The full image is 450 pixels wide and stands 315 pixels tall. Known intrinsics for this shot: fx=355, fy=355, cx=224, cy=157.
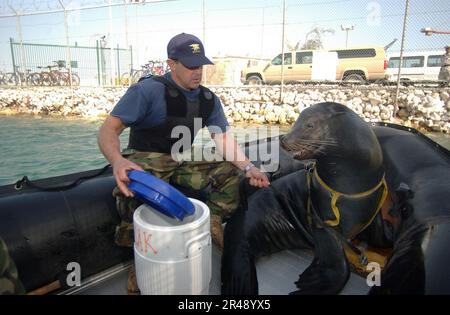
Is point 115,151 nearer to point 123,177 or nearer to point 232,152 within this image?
point 123,177

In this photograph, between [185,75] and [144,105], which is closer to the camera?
[144,105]

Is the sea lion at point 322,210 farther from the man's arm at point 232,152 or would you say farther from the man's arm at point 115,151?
the man's arm at point 115,151

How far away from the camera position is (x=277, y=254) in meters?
2.69

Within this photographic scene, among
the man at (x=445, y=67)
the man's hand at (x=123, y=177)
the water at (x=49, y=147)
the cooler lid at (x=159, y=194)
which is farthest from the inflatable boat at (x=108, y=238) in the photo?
the man at (x=445, y=67)

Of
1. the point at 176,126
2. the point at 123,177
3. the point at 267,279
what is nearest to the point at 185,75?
the point at 176,126

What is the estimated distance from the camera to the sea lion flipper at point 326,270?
82.3 inches

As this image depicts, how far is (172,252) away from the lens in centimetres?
167

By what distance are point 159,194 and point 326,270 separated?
1180 millimetres

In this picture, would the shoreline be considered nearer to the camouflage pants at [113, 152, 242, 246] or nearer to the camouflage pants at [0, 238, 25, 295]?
the camouflage pants at [113, 152, 242, 246]

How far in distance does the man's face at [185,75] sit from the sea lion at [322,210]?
0.80 meters
